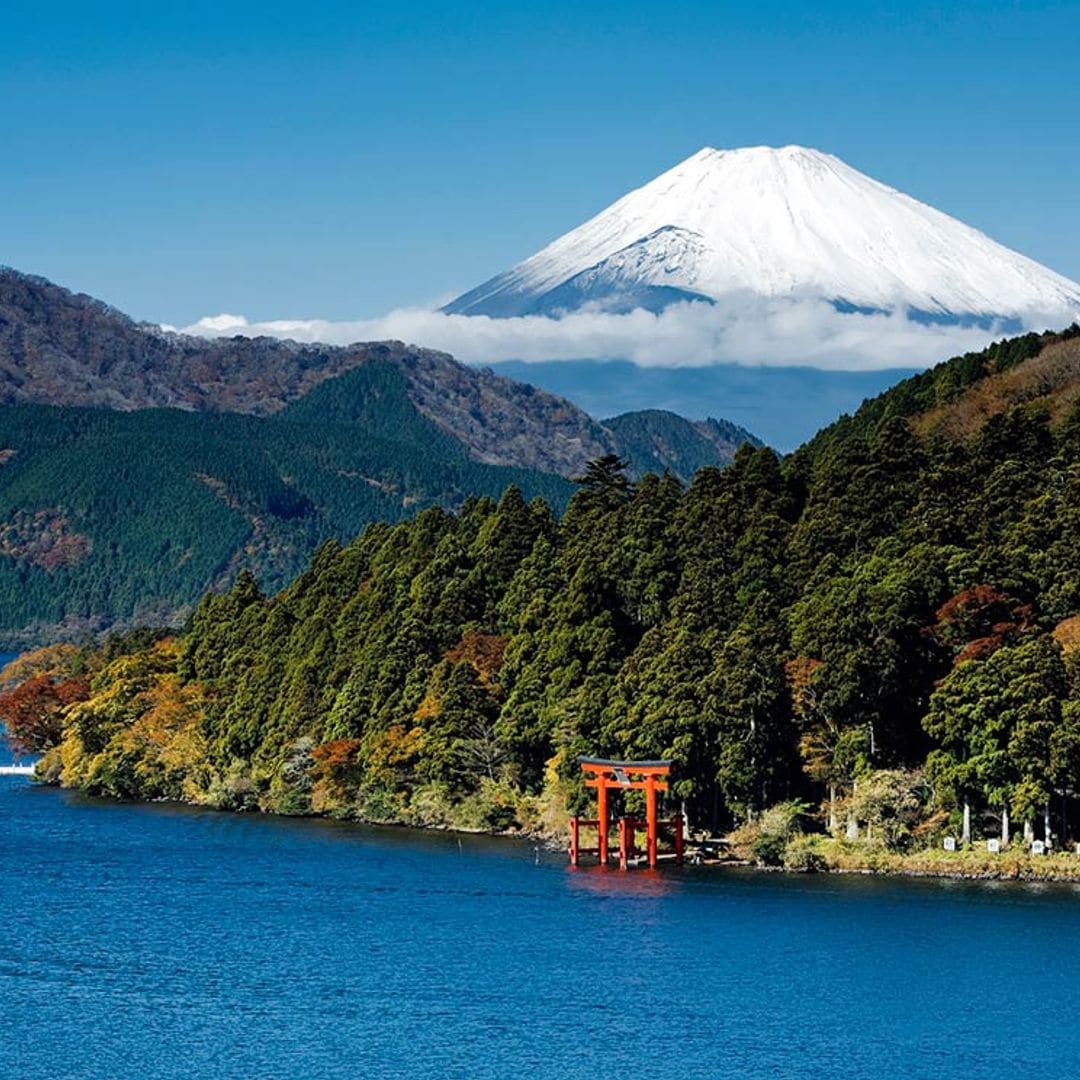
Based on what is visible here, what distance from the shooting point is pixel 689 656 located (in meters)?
67.1

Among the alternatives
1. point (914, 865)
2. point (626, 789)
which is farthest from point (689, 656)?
point (914, 865)

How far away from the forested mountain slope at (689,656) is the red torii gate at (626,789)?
49.1 inches

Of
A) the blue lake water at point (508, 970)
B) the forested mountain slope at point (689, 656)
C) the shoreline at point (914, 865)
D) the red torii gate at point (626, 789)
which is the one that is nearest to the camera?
the blue lake water at point (508, 970)

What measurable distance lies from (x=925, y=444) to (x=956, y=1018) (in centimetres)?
4110

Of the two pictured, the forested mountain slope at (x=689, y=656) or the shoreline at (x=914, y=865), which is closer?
the shoreline at (x=914, y=865)

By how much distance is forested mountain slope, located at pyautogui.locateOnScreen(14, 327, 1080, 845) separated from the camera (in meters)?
63.0

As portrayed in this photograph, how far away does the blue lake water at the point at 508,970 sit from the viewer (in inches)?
1667

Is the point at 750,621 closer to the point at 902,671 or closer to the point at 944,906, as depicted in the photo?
the point at 902,671

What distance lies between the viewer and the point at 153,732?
280 ft

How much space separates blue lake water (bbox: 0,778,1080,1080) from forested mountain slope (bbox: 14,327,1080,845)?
4.23m

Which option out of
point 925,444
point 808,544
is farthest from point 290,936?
point 925,444

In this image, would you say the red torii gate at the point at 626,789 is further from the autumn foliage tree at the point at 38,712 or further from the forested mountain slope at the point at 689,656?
the autumn foliage tree at the point at 38,712

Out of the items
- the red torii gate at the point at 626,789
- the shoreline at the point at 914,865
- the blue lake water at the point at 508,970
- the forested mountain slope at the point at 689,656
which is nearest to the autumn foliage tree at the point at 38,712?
the forested mountain slope at the point at 689,656

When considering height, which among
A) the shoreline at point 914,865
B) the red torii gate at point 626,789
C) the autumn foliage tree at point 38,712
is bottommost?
the shoreline at point 914,865
